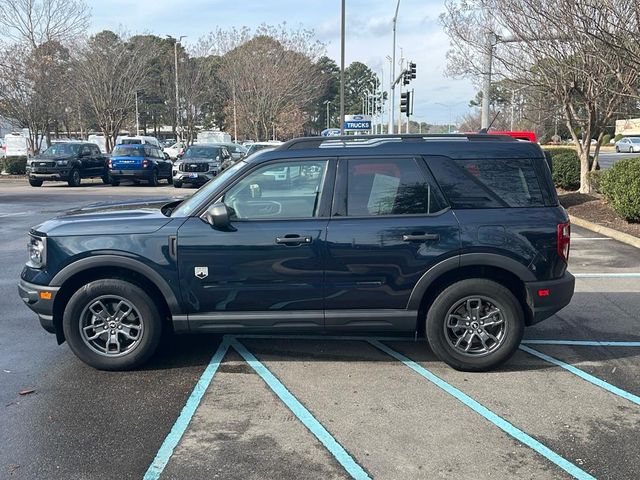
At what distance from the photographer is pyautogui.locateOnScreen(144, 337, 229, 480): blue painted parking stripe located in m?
3.40

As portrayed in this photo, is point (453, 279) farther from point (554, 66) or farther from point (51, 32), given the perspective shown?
point (51, 32)

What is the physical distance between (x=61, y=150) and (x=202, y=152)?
19.1 feet

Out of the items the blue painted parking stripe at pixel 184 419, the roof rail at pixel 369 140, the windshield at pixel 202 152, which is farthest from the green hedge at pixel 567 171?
the blue painted parking stripe at pixel 184 419

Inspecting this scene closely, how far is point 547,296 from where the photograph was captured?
187 inches

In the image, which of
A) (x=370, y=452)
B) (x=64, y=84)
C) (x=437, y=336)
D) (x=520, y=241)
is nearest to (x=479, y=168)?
(x=520, y=241)

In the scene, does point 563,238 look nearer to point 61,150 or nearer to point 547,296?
point 547,296

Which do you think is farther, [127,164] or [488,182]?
[127,164]

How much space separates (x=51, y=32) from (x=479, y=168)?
28639 millimetres

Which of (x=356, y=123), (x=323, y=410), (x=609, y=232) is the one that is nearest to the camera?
(x=323, y=410)

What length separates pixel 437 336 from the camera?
4770mm

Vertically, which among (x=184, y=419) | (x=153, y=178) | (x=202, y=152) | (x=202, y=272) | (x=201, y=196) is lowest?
(x=184, y=419)

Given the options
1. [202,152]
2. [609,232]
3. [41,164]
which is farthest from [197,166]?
[609,232]

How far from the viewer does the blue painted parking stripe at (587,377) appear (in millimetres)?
4371

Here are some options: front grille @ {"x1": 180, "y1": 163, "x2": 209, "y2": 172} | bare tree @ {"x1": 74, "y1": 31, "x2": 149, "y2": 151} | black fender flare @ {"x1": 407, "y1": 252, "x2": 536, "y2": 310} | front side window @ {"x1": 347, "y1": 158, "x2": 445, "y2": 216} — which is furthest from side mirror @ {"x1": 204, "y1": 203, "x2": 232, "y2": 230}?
bare tree @ {"x1": 74, "y1": 31, "x2": 149, "y2": 151}
